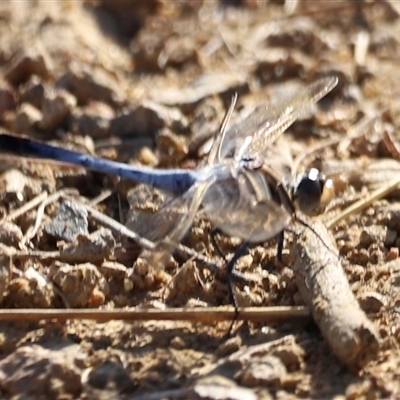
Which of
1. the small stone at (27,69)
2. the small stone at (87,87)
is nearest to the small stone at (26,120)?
the small stone at (87,87)

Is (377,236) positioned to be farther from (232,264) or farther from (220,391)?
(220,391)

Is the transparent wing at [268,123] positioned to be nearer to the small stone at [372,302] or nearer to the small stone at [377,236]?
the small stone at [377,236]

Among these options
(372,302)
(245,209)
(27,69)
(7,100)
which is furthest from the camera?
(27,69)

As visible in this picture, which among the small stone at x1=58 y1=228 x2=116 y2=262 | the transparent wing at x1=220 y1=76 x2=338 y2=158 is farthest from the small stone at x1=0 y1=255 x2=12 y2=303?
the transparent wing at x1=220 y1=76 x2=338 y2=158

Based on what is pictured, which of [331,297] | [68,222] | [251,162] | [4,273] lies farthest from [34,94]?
[331,297]

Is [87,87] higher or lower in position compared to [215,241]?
higher

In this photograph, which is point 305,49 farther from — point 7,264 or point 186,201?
point 7,264
